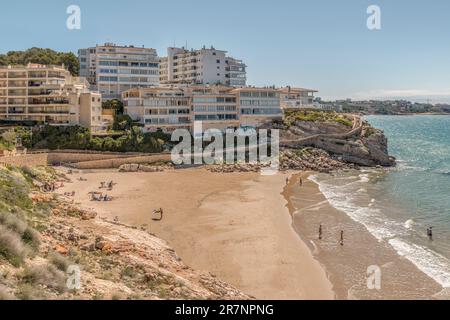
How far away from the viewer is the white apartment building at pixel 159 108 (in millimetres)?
72188

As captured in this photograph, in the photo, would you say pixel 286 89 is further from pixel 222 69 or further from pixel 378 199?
pixel 378 199

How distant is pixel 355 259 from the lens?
2845cm

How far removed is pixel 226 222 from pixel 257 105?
47764 mm

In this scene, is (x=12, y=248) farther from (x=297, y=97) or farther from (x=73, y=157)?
(x=297, y=97)

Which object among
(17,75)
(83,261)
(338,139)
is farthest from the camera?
(338,139)

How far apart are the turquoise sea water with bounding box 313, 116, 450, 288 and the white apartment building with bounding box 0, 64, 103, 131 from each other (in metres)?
35.9

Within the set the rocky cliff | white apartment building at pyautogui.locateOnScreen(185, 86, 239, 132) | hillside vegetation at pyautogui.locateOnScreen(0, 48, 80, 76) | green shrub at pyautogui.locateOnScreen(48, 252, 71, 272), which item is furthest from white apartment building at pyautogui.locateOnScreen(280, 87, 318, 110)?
green shrub at pyautogui.locateOnScreen(48, 252, 71, 272)

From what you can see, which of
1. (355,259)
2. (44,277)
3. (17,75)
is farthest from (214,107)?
Result: (44,277)

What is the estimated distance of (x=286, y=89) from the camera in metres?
110

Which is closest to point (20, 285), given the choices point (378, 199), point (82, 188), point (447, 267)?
point (447, 267)

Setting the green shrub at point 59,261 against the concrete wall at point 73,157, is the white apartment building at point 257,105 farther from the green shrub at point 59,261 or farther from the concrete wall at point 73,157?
the green shrub at point 59,261

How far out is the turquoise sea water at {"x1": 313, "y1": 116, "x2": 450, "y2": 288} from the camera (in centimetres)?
3020

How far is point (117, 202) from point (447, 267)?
2775cm

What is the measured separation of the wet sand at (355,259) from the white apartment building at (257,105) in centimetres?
3898
